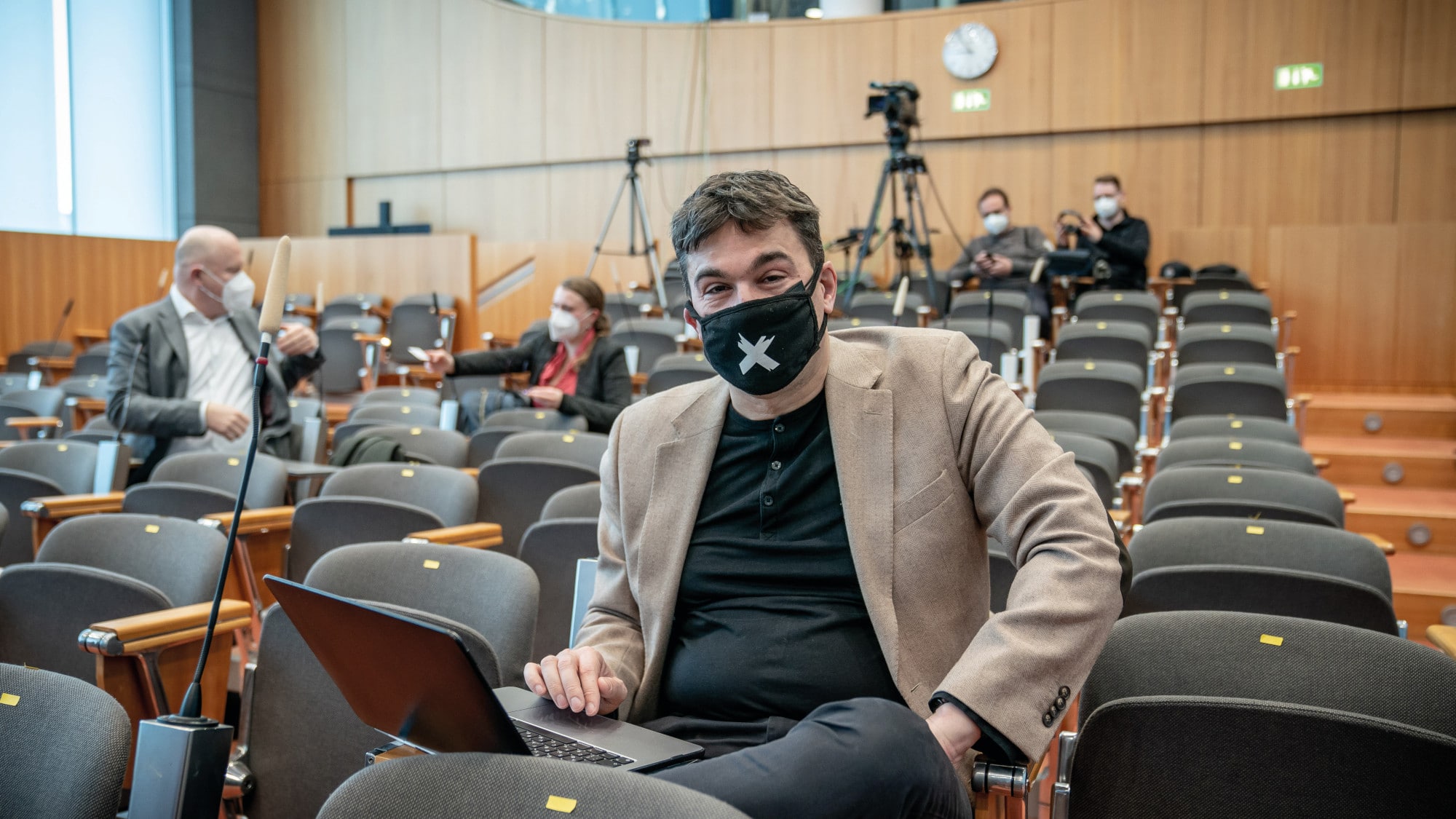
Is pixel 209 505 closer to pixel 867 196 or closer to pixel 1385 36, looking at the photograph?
pixel 867 196

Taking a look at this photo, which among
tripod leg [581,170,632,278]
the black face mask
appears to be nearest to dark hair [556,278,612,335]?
tripod leg [581,170,632,278]

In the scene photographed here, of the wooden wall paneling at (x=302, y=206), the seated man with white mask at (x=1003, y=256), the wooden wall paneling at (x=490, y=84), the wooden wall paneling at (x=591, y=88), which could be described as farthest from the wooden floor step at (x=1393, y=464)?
the wooden wall paneling at (x=302, y=206)

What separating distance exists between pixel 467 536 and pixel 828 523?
1560 millimetres

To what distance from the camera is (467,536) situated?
2855mm

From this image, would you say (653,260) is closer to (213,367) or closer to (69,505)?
(213,367)

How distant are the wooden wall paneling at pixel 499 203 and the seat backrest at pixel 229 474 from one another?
25.9 ft

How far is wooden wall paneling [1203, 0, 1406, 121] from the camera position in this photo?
332 inches

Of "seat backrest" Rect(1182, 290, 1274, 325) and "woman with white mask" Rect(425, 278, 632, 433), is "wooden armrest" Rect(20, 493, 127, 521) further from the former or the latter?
"seat backrest" Rect(1182, 290, 1274, 325)

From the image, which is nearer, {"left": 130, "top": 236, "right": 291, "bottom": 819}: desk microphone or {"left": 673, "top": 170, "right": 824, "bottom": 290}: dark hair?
{"left": 130, "top": 236, "right": 291, "bottom": 819}: desk microphone

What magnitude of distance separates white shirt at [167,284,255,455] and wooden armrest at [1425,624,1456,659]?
3.49 metres

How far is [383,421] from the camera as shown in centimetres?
482

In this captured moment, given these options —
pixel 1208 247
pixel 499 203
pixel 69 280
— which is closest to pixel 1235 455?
pixel 1208 247

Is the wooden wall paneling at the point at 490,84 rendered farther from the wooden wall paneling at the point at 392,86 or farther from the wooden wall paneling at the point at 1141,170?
the wooden wall paneling at the point at 1141,170

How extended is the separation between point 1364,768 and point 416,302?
8.33m
